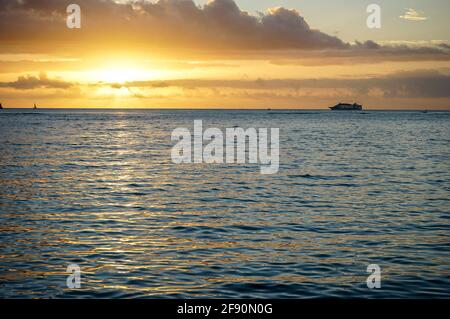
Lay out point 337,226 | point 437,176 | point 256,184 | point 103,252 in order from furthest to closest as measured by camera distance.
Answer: point 437,176 → point 256,184 → point 337,226 → point 103,252

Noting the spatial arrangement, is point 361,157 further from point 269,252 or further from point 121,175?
point 269,252

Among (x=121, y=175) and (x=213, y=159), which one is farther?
(x=213, y=159)

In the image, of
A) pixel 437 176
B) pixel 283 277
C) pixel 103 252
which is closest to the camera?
pixel 283 277

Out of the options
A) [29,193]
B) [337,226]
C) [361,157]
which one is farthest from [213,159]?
[337,226]

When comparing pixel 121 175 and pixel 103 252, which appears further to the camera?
pixel 121 175

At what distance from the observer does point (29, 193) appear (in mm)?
33500

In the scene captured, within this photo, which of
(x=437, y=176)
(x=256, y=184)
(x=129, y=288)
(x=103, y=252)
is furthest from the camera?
(x=437, y=176)

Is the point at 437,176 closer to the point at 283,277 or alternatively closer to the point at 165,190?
the point at 165,190

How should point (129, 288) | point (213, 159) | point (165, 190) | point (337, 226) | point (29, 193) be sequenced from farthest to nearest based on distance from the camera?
point (213, 159) < point (165, 190) < point (29, 193) < point (337, 226) < point (129, 288)
